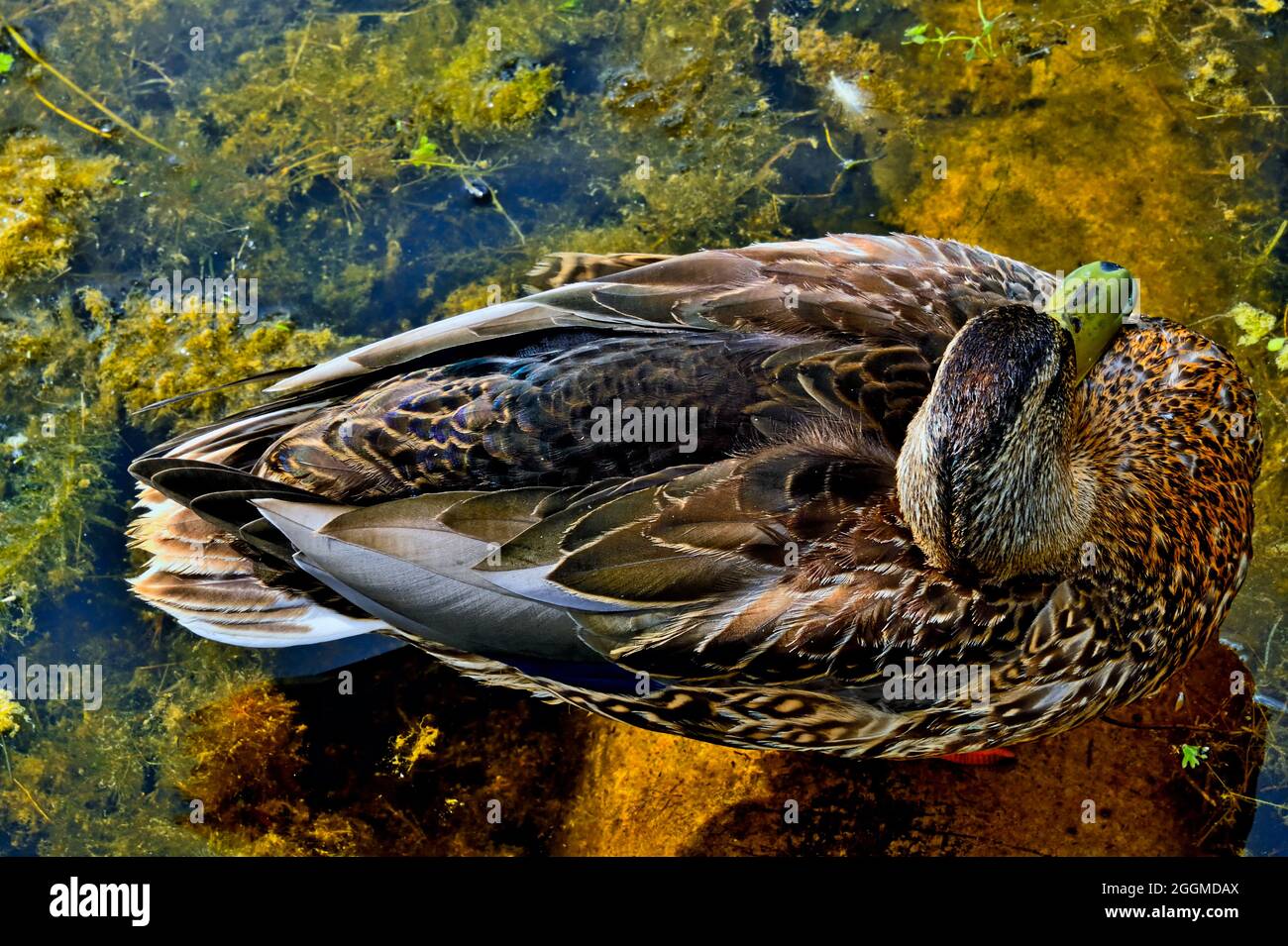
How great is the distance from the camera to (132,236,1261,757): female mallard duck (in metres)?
2.56

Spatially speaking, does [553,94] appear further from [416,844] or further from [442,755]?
[416,844]

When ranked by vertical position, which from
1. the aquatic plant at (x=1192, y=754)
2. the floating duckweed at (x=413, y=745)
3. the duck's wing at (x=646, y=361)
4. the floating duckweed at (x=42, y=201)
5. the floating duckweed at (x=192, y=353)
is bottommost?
the aquatic plant at (x=1192, y=754)

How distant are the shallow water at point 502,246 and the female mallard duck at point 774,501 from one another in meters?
0.47

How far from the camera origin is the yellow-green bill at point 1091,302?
8.68 feet

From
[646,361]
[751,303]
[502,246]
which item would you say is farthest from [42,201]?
[751,303]

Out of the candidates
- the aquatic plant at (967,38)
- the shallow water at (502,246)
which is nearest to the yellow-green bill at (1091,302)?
the shallow water at (502,246)

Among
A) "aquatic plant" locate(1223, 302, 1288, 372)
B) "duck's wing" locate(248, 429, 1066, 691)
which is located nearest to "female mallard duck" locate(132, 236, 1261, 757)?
"duck's wing" locate(248, 429, 1066, 691)

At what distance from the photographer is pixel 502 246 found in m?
3.89

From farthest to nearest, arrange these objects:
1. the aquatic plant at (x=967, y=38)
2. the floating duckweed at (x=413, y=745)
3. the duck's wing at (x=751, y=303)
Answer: the aquatic plant at (x=967, y=38) < the floating duckweed at (x=413, y=745) < the duck's wing at (x=751, y=303)

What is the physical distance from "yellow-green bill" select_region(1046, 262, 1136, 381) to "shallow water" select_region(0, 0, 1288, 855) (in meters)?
1.12

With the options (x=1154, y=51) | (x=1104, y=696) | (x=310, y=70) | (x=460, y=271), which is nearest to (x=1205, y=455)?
(x=1104, y=696)

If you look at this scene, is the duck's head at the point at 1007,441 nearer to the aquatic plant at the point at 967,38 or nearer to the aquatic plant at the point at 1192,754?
the aquatic plant at the point at 1192,754

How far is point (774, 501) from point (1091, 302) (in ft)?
2.93
